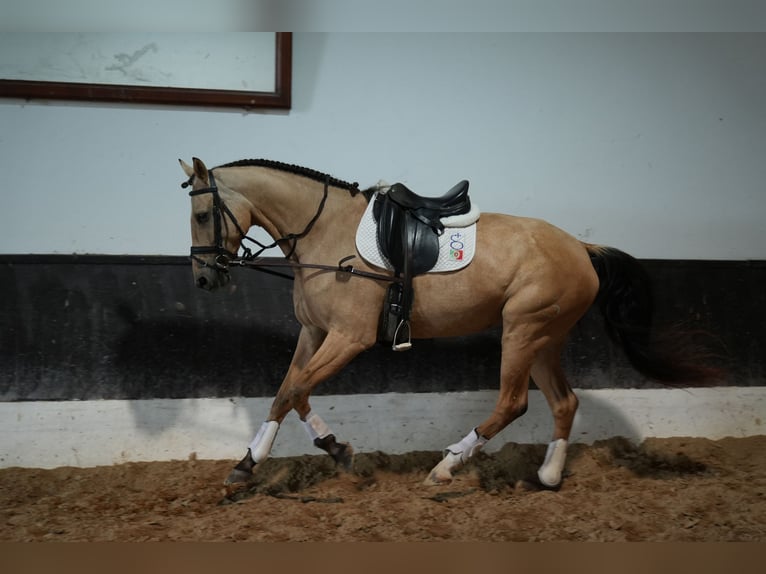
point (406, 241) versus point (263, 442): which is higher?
point (406, 241)

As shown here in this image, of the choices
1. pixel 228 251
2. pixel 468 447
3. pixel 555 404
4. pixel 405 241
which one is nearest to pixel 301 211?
pixel 228 251

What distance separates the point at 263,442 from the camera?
3049 millimetres

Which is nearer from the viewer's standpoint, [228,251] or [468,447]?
[228,251]

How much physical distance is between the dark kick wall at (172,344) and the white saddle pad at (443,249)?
86 cm

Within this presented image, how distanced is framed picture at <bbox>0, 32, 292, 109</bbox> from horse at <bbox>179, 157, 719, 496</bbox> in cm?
71

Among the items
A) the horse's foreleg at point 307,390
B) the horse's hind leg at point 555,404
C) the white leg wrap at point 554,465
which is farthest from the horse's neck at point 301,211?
the white leg wrap at point 554,465

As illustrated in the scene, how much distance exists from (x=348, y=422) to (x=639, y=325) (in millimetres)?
1642

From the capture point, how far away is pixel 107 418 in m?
3.55

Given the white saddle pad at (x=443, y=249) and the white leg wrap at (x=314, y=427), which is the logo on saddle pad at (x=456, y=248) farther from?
the white leg wrap at (x=314, y=427)

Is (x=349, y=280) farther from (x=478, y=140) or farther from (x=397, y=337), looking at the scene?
(x=478, y=140)

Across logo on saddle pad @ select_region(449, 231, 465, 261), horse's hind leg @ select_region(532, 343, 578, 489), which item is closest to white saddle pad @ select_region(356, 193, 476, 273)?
logo on saddle pad @ select_region(449, 231, 465, 261)

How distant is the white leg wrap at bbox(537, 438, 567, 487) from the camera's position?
328 centimetres

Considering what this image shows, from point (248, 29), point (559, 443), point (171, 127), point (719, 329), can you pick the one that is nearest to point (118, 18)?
point (248, 29)

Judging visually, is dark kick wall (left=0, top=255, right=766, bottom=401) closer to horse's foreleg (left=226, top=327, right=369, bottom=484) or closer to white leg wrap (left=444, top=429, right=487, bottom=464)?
horse's foreleg (left=226, top=327, right=369, bottom=484)
